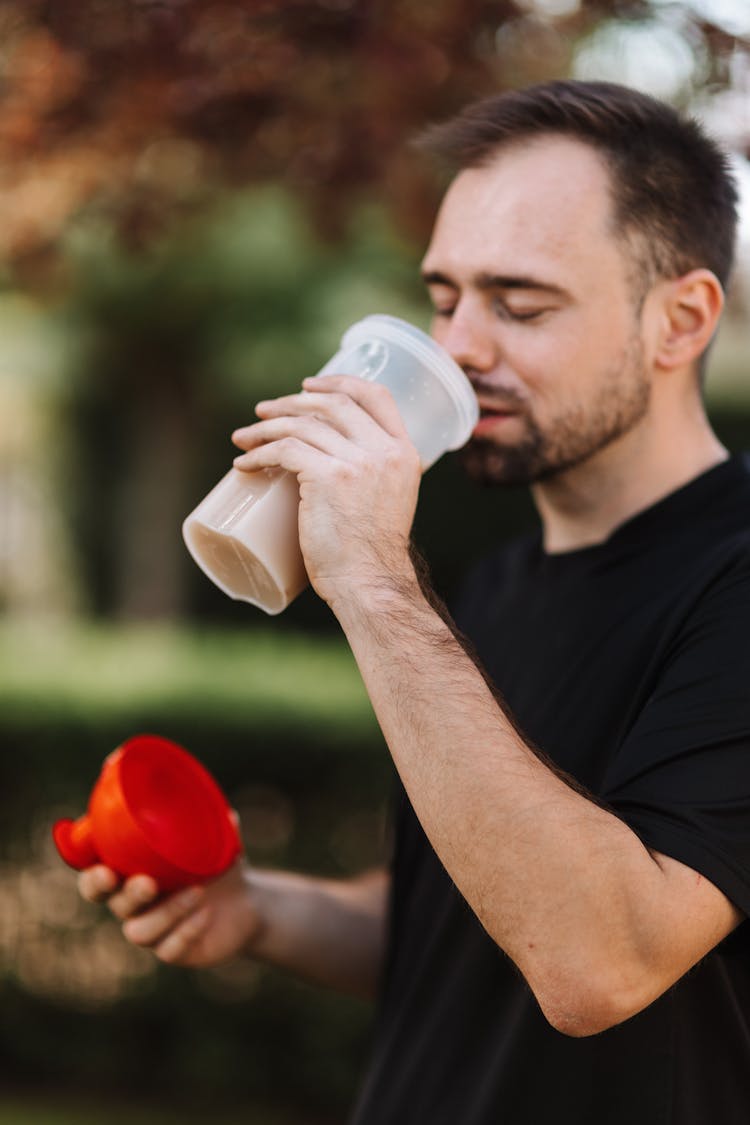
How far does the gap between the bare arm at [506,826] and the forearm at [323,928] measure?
36.5 inches

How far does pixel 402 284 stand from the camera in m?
8.74

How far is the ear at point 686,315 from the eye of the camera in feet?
7.03

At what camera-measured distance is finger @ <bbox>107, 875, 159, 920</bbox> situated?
6.75 feet

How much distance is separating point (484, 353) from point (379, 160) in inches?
57.9

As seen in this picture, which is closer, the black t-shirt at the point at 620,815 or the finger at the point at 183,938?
the black t-shirt at the point at 620,815

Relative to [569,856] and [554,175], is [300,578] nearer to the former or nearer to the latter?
[569,856]

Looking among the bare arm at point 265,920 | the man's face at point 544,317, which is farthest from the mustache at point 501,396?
the bare arm at point 265,920

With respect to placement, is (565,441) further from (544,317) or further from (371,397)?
(371,397)

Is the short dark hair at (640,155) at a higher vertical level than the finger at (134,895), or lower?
higher

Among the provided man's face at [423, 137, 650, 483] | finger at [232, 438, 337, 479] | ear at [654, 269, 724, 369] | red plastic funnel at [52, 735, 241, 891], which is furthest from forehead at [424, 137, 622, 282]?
red plastic funnel at [52, 735, 241, 891]

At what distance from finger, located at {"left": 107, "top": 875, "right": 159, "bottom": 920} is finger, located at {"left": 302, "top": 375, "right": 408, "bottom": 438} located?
2.80 feet

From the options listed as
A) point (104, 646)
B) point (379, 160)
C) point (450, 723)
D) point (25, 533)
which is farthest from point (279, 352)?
point (450, 723)

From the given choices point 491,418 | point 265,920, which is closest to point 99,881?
point 265,920

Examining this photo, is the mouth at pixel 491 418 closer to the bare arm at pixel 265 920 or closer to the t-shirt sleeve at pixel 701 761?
the t-shirt sleeve at pixel 701 761
